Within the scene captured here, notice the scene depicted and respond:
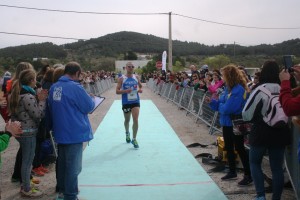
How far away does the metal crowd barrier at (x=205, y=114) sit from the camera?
4.62 m

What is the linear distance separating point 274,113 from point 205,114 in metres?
7.59

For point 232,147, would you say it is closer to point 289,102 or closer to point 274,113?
point 274,113

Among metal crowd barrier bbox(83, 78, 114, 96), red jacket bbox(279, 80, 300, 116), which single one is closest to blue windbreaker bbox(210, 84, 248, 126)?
red jacket bbox(279, 80, 300, 116)

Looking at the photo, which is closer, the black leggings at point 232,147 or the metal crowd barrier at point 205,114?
the metal crowd barrier at point 205,114

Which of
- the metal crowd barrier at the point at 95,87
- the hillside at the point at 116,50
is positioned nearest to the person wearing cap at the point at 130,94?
the metal crowd barrier at the point at 95,87

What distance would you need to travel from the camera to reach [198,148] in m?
8.56

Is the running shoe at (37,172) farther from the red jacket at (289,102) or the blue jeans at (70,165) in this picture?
the red jacket at (289,102)

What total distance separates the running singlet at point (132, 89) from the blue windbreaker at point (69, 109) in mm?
4021

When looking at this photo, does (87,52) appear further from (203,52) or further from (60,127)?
(60,127)

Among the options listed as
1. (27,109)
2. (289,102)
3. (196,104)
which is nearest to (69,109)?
(27,109)

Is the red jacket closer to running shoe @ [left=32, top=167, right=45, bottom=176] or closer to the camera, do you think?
the camera

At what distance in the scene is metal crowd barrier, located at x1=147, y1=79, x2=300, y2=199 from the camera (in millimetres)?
4621

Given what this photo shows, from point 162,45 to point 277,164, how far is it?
112m

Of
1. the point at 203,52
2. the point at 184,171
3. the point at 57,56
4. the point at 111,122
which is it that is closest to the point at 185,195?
the point at 184,171
